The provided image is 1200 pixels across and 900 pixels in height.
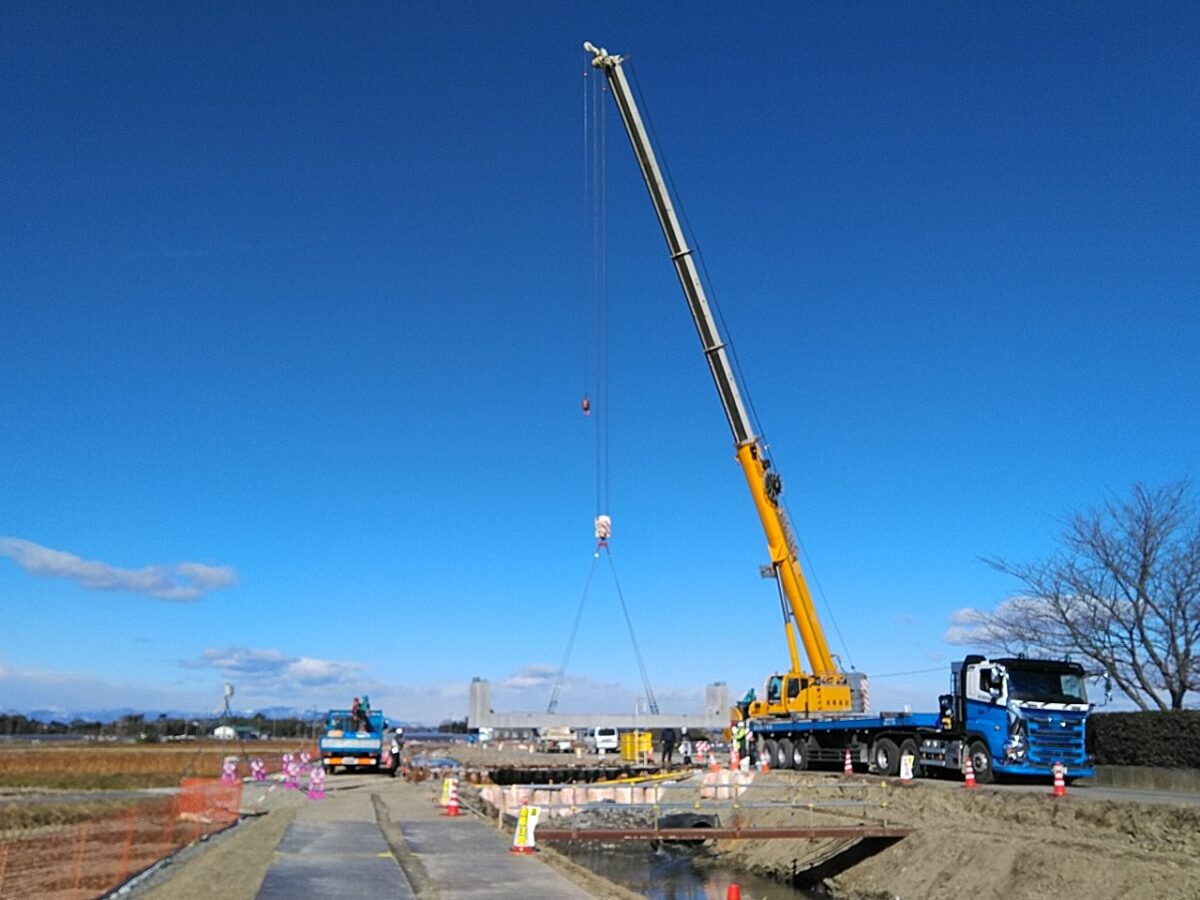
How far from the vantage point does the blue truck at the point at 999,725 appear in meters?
25.1

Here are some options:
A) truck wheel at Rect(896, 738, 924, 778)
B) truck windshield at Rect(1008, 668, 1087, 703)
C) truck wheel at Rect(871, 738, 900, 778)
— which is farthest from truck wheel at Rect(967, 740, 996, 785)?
truck wheel at Rect(871, 738, 900, 778)

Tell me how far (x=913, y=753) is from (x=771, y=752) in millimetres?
7034

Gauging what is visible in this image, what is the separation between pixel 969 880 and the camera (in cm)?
1989

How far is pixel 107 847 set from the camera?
17.0m

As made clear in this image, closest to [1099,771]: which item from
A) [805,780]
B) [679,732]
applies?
[805,780]

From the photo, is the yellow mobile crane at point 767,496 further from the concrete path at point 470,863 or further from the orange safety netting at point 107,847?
the orange safety netting at point 107,847

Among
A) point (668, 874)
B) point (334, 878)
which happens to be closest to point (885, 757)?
point (668, 874)

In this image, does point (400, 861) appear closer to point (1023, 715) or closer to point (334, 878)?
point (334, 878)

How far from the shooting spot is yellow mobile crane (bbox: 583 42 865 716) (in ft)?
105

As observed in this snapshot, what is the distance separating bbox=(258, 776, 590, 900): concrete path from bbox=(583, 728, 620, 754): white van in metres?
41.2

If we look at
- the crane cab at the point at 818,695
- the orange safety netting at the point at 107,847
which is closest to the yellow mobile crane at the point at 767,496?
the crane cab at the point at 818,695

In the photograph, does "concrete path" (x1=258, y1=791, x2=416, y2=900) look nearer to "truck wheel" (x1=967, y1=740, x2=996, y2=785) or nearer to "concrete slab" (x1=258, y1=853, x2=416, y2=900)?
"concrete slab" (x1=258, y1=853, x2=416, y2=900)

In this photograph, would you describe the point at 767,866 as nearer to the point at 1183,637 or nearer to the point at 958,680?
the point at 958,680

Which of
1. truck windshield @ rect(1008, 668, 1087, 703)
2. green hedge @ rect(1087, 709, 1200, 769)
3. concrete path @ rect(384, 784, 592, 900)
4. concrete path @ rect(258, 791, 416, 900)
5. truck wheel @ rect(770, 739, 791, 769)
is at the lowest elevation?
concrete path @ rect(384, 784, 592, 900)
